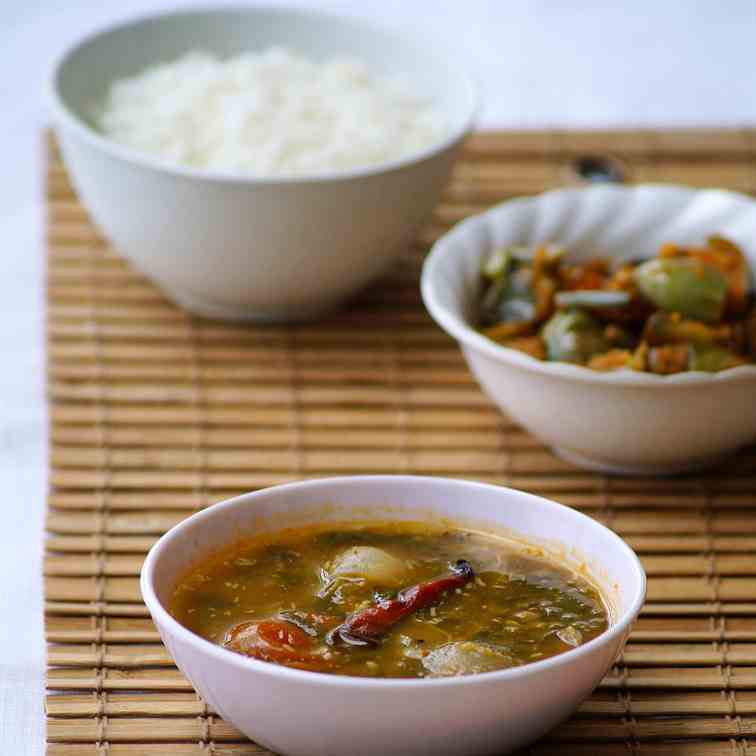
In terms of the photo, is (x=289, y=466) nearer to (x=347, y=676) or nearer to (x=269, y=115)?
(x=269, y=115)

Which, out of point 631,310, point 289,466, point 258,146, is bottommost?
point 289,466

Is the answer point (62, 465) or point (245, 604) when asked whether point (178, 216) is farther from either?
point (245, 604)

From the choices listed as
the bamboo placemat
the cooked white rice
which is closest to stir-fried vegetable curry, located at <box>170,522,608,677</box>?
the bamboo placemat

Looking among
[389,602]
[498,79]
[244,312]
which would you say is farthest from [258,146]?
[498,79]

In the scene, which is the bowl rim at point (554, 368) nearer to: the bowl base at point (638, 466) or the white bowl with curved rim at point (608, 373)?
the white bowl with curved rim at point (608, 373)

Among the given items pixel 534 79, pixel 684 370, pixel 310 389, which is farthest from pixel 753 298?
pixel 534 79

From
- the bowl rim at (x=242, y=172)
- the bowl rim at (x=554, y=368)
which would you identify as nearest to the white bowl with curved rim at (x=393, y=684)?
the bowl rim at (x=554, y=368)
